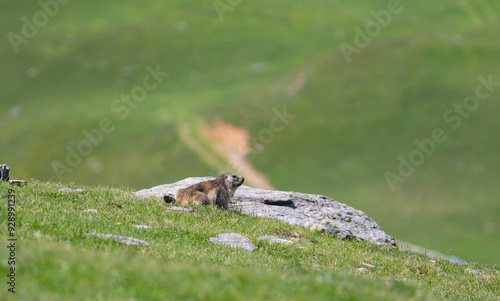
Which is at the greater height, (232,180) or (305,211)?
(305,211)

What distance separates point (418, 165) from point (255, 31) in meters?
63.3

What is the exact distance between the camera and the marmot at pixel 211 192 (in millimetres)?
25016

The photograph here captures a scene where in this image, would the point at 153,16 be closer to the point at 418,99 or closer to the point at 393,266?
the point at 418,99

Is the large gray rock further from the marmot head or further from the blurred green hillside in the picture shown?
the blurred green hillside

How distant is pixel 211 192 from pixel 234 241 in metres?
5.89

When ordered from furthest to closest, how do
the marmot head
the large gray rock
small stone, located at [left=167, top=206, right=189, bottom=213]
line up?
the large gray rock
the marmot head
small stone, located at [left=167, top=206, right=189, bottom=213]

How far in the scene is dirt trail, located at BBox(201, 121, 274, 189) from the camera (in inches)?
3703

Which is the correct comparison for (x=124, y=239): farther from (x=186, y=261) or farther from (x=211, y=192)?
(x=211, y=192)

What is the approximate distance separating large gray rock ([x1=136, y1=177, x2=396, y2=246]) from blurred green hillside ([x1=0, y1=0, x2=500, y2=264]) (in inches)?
2105

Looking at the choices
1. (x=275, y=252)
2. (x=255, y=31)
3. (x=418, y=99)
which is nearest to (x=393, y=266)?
(x=275, y=252)

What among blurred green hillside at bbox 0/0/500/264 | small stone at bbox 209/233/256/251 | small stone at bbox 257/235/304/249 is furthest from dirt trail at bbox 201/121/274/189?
small stone at bbox 209/233/256/251

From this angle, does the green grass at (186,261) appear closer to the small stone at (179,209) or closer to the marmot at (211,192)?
the small stone at (179,209)

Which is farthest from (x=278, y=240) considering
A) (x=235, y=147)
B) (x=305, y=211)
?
(x=235, y=147)

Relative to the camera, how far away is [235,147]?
97938 millimetres
